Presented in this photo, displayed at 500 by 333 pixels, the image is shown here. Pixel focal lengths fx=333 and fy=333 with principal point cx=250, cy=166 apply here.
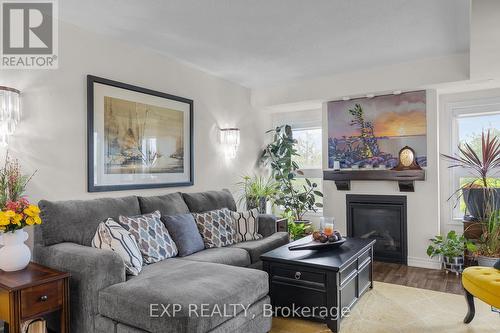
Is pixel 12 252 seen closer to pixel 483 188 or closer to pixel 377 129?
pixel 377 129

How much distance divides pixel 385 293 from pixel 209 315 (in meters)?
2.12

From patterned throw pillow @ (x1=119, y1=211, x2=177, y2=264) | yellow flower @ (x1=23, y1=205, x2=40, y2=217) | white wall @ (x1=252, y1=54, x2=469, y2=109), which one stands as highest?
white wall @ (x1=252, y1=54, x2=469, y2=109)

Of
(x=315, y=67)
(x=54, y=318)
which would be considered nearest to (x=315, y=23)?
(x=315, y=67)

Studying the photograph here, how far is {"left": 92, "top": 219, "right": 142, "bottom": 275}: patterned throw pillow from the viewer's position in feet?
7.70

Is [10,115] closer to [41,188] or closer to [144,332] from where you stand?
[41,188]

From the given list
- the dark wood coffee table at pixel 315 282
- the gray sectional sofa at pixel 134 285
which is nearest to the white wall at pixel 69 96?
the gray sectional sofa at pixel 134 285

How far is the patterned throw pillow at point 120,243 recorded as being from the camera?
92.4 inches

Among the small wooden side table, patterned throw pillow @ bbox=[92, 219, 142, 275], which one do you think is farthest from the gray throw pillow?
the small wooden side table

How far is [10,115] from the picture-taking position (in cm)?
243

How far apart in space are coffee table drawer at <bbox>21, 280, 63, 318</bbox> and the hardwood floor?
10.2 ft

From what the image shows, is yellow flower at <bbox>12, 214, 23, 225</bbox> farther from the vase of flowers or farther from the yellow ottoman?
the yellow ottoman

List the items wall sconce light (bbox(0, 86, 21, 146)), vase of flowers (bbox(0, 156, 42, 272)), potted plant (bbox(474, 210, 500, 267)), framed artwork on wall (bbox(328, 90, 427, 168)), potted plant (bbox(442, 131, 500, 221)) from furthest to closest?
framed artwork on wall (bbox(328, 90, 427, 168)) < potted plant (bbox(442, 131, 500, 221)) < potted plant (bbox(474, 210, 500, 267)) < wall sconce light (bbox(0, 86, 21, 146)) < vase of flowers (bbox(0, 156, 42, 272))

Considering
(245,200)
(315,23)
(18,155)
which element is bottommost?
(245,200)

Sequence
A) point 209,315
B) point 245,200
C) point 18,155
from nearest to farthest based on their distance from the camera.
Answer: point 209,315
point 18,155
point 245,200
